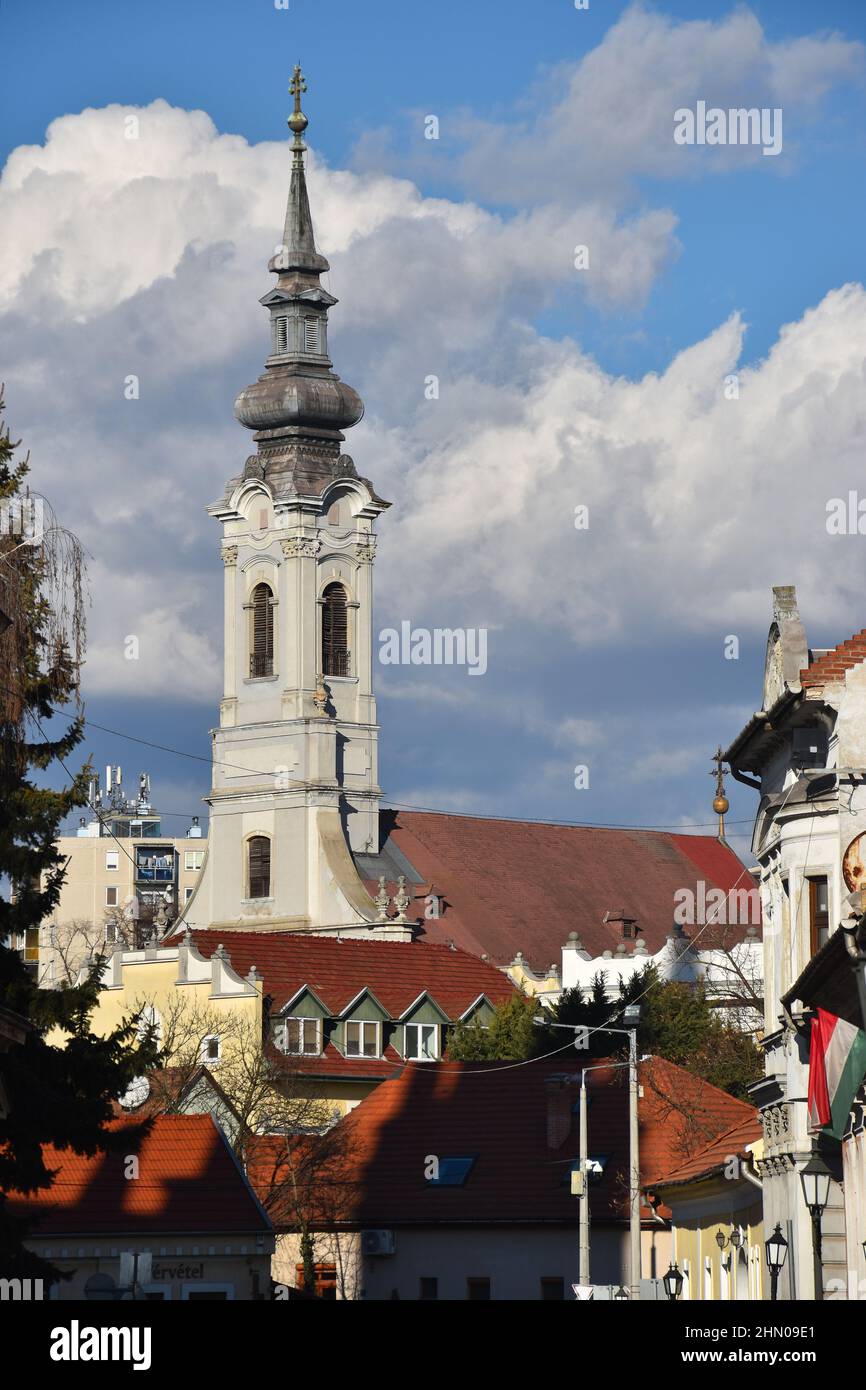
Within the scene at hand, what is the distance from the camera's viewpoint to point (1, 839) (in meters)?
31.1

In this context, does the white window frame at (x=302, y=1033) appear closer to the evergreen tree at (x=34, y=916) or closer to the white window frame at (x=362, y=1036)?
the white window frame at (x=362, y=1036)

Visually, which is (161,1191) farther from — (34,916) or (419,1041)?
(419,1041)

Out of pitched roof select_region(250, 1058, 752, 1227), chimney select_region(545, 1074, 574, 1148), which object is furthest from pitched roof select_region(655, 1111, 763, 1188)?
chimney select_region(545, 1074, 574, 1148)

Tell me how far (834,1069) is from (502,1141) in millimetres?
30541

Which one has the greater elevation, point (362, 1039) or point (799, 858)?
point (362, 1039)

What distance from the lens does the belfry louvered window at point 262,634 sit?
108m

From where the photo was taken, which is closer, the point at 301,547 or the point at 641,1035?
the point at 641,1035

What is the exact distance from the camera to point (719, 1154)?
46.1 meters

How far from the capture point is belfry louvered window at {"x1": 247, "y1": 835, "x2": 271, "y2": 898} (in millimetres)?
106812

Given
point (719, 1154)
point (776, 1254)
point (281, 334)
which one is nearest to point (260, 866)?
point (281, 334)

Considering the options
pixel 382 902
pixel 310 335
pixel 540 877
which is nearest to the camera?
pixel 382 902

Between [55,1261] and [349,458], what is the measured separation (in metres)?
64.9

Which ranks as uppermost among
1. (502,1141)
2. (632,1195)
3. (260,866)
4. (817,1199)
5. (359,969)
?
(260,866)

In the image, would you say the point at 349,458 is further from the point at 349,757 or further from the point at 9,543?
the point at 9,543
